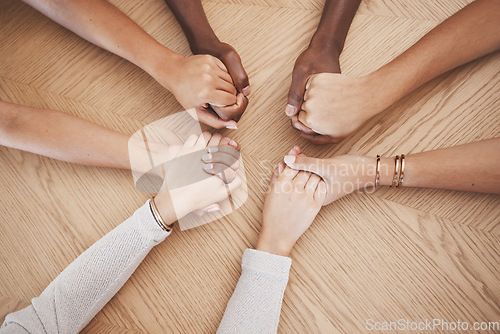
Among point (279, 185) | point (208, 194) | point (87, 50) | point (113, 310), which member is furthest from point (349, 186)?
point (87, 50)

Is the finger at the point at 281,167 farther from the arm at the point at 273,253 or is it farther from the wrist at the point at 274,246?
the wrist at the point at 274,246

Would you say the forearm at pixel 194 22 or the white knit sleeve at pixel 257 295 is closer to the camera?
the white knit sleeve at pixel 257 295

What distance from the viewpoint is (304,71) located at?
1.65 ft

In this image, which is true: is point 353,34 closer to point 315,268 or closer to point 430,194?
point 430,194

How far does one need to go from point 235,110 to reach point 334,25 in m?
0.22

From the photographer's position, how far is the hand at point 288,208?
1.61ft

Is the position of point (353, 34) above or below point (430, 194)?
above

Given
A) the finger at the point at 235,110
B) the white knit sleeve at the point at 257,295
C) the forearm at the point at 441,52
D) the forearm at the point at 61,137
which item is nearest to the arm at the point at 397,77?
the forearm at the point at 441,52

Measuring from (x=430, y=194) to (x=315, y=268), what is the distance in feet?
0.70

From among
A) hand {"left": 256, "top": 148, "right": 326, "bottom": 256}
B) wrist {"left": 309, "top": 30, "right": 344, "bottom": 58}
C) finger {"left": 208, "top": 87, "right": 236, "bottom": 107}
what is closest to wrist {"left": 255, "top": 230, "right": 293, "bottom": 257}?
hand {"left": 256, "top": 148, "right": 326, "bottom": 256}

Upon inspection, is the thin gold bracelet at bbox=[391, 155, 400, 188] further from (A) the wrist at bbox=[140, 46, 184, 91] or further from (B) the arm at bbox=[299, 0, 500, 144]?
(A) the wrist at bbox=[140, 46, 184, 91]

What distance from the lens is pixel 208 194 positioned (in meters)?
0.51

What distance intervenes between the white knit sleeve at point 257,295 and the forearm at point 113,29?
1.15 feet

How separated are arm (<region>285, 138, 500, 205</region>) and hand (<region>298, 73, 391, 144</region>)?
4 cm
